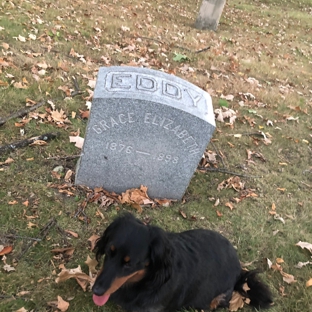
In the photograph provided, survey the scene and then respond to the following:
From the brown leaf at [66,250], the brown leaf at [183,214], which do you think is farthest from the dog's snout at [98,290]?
the brown leaf at [183,214]

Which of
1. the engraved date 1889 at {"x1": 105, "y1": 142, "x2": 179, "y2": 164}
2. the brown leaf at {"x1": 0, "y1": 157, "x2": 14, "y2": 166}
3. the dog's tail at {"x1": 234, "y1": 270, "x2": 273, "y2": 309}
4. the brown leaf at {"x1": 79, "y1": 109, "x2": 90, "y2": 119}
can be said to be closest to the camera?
the dog's tail at {"x1": 234, "y1": 270, "x2": 273, "y2": 309}

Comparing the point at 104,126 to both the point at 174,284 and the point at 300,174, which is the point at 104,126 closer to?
the point at 174,284

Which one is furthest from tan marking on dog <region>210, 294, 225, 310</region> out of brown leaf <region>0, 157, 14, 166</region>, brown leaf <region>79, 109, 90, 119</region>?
brown leaf <region>79, 109, 90, 119</region>

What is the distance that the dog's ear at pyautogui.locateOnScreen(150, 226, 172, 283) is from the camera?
2.40 meters

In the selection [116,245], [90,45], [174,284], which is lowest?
[90,45]

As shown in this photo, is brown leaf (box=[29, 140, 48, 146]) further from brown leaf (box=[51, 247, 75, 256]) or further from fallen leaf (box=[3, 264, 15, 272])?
fallen leaf (box=[3, 264, 15, 272])

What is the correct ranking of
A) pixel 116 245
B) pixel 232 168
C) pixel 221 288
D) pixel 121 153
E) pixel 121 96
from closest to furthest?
pixel 116 245, pixel 221 288, pixel 121 96, pixel 121 153, pixel 232 168

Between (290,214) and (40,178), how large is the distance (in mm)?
2996

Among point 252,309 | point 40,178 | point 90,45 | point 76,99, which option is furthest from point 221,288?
point 90,45

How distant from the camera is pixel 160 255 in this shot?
241 cm

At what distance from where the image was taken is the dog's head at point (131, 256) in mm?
2346

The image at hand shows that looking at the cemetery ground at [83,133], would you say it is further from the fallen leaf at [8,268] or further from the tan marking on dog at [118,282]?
the tan marking on dog at [118,282]

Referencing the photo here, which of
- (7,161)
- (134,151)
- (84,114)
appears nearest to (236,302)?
(134,151)

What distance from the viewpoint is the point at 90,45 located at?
7.48 m
